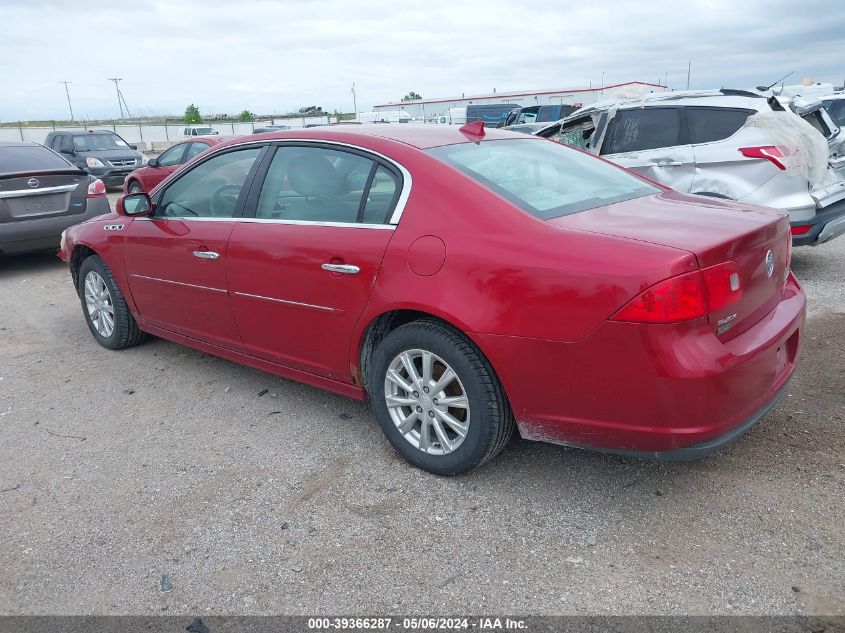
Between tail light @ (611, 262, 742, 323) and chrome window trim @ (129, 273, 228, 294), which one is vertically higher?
tail light @ (611, 262, 742, 323)

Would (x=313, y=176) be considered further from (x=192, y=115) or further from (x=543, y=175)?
(x=192, y=115)

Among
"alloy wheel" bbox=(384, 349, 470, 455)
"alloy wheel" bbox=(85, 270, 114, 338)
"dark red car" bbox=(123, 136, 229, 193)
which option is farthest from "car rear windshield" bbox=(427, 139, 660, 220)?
"dark red car" bbox=(123, 136, 229, 193)

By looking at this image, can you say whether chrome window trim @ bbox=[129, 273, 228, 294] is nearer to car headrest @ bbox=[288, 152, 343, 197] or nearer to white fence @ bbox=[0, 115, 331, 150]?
car headrest @ bbox=[288, 152, 343, 197]

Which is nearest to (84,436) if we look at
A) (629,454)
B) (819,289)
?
(629,454)

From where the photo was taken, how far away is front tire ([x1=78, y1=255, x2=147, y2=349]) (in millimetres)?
5090

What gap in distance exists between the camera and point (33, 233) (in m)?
7.88

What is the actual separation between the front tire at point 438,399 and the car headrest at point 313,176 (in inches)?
35.3

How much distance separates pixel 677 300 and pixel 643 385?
0.33m

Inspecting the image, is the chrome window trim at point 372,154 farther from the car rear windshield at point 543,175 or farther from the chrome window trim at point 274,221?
the car rear windshield at point 543,175

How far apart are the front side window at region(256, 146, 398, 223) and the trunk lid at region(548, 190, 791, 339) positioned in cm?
91

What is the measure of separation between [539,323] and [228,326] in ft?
7.01

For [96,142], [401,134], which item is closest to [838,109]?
[401,134]

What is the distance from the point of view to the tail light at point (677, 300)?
245 centimetres

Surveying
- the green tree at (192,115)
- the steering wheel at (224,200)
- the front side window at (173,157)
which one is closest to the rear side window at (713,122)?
the steering wheel at (224,200)
